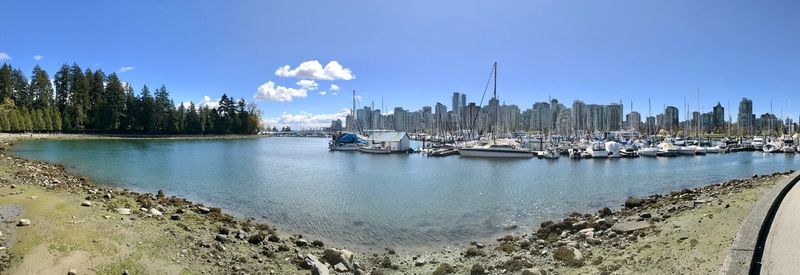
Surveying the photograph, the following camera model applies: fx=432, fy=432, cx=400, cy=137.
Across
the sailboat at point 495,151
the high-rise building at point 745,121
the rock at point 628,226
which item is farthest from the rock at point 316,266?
the high-rise building at point 745,121

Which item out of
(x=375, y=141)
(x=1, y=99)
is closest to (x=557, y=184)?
(x=375, y=141)

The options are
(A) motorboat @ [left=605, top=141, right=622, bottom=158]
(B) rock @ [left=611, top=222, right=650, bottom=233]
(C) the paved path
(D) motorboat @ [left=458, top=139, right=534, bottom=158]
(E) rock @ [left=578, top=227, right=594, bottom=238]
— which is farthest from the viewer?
(A) motorboat @ [left=605, top=141, right=622, bottom=158]

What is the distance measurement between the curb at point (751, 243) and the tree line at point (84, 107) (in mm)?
132797

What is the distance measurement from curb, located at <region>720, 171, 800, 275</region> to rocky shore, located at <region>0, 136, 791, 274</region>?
23.5 inches

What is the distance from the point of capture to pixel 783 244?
10328 mm

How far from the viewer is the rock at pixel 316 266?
13.0 m

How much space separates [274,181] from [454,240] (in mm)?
25647

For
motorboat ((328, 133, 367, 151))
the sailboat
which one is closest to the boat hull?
the sailboat

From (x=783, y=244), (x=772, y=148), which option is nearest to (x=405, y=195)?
(x=783, y=244)

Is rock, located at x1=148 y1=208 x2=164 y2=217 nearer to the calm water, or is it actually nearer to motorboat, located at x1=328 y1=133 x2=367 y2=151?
the calm water

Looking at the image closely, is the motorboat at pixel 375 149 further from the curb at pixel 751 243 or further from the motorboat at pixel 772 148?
the motorboat at pixel 772 148

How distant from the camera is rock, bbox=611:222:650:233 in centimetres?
1627

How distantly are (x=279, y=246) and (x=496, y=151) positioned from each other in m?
64.0

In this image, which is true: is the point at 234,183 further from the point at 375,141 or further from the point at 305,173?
→ the point at 375,141
